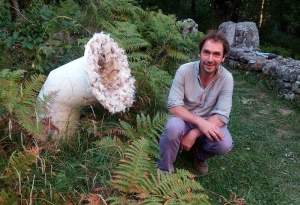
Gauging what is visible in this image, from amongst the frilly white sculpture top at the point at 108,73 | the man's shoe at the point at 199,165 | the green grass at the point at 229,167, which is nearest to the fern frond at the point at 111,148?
the green grass at the point at 229,167

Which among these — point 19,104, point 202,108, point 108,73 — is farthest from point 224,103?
point 19,104

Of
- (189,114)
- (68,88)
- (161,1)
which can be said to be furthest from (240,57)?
(161,1)

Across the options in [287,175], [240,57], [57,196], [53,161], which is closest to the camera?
[57,196]

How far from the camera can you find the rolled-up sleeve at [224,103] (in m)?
2.96

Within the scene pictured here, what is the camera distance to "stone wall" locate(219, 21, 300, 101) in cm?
573

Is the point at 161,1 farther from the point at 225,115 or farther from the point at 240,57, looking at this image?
the point at 225,115

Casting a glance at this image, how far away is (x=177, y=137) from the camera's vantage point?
2824mm

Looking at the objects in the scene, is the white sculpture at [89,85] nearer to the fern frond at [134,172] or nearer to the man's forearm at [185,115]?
the man's forearm at [185,115]

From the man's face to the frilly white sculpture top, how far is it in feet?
2.19

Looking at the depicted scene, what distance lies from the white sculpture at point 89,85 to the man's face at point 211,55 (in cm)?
67

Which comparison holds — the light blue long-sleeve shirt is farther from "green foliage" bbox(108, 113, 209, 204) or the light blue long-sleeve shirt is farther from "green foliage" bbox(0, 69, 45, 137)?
"green foliage" bbox(0, 69, 45, 137)

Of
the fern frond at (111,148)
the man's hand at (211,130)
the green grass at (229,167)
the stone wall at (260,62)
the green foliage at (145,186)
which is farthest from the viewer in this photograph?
the stone wall at (260,62)

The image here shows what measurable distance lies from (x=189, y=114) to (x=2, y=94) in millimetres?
1459

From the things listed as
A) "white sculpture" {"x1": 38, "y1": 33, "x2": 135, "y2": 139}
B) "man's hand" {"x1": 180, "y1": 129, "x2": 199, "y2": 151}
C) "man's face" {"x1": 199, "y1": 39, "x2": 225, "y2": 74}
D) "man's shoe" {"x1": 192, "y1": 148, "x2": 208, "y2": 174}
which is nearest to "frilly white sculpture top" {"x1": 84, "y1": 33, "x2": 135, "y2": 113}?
"white sculpture" {"x1": 38, "y1": 33, "x2": 135, "y2": 139}
